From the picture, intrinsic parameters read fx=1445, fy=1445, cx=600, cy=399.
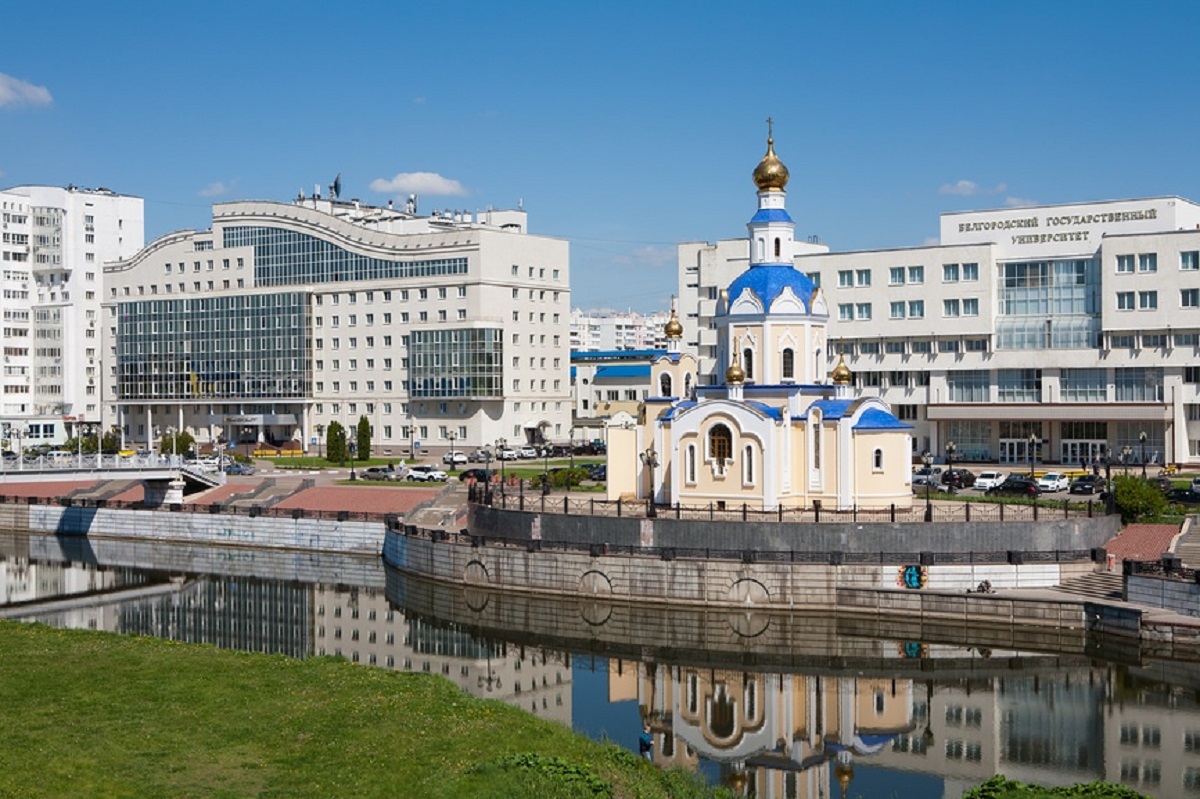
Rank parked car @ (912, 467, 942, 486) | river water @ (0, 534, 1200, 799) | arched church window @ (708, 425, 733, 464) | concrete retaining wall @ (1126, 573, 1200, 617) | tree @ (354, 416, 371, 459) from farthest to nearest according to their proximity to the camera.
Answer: tree @ (354, 416, 371, 459) < parked car @ (912, 467, 942, 486) < arched church window @ (708, 425, 733, 464) < concrete retaining wall @ (1126, 573, 1200, 617) < river water @ (0, 534, 1200, 799)

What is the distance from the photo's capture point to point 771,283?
60500 mm

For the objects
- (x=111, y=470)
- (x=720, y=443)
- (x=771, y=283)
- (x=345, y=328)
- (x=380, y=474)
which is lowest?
(x=380, y=474)

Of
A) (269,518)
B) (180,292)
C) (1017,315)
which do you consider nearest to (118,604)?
(269,518)

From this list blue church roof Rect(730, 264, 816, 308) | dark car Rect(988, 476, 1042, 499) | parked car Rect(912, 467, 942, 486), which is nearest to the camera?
blue church roof Rect(730, 264, 816, 308)

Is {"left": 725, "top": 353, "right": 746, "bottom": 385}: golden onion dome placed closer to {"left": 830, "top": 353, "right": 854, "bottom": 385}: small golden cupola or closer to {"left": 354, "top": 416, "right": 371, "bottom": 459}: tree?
{"left": 830, "top": 353, "right": 854, "bottom": 385}: small golden cupola

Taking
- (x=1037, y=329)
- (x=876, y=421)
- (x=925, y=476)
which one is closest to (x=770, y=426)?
(x=876, y=421)

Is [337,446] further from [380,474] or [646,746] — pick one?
[646,746]

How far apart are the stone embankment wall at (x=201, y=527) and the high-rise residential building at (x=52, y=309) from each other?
2161 inches

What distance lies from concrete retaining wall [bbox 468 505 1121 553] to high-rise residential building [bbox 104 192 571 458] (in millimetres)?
57493

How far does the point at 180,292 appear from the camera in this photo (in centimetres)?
12412

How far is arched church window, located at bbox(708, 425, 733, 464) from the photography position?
5644 centimetres

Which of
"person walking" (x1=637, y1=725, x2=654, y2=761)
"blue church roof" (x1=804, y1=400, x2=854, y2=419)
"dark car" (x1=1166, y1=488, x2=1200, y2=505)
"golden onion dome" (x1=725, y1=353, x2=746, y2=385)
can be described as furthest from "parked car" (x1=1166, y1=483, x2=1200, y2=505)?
"person walking" (x1=637, y1=725, x2=654, y2=761)

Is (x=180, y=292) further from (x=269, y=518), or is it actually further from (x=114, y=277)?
(x=269, y=518)

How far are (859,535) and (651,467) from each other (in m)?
11.9
